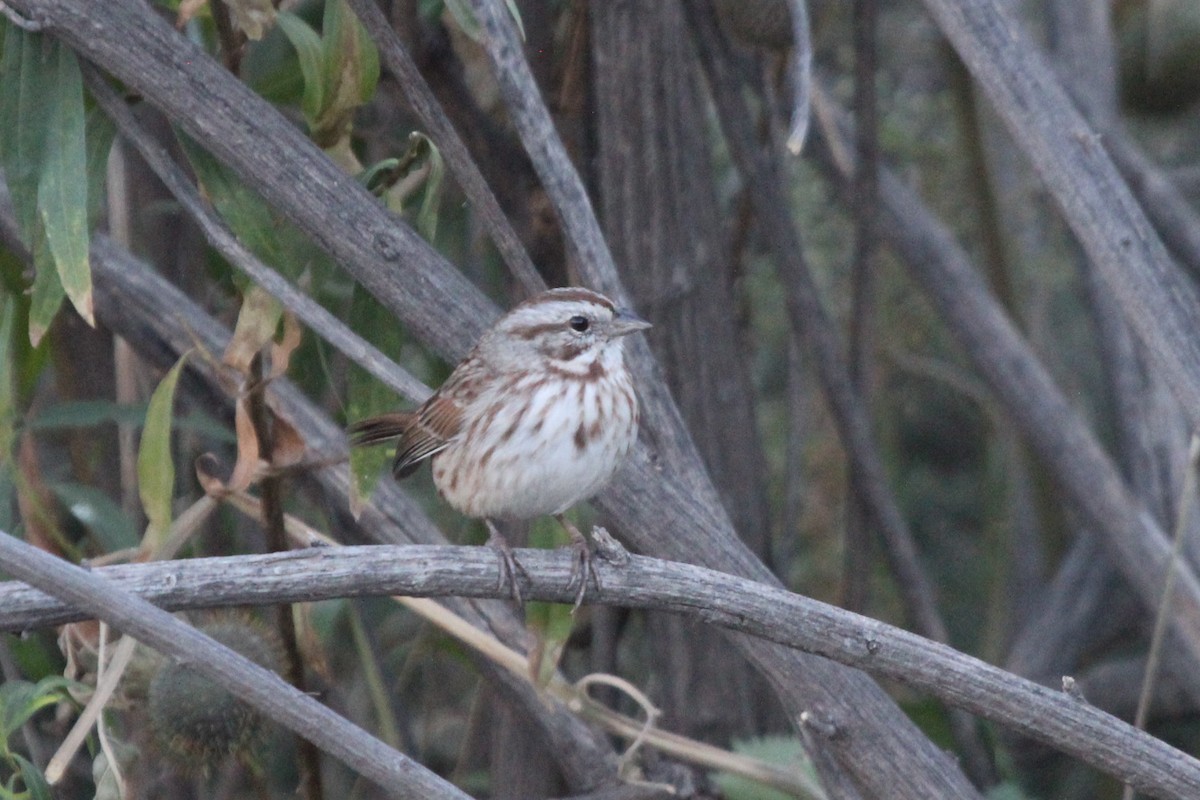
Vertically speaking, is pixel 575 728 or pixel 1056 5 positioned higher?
pixel 1056 5

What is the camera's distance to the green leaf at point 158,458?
3.21 meters

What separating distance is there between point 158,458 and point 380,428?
1.72ft

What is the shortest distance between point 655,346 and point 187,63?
1.66m

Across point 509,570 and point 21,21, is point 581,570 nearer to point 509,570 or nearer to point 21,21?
point 509,570

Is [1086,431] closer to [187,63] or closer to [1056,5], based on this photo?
[1056,5]

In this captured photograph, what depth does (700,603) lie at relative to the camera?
2598mm

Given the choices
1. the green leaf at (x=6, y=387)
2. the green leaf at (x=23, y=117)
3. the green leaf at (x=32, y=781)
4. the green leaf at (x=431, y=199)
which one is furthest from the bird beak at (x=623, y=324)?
the green leaf at (x=32, y=781)

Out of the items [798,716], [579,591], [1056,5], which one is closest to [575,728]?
[798,716]

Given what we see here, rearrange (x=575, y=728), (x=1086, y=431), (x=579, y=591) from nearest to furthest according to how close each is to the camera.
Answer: (x=579, y=591)
(x=575, y=728)
(x=1086, y=431)

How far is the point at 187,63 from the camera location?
9.66ft

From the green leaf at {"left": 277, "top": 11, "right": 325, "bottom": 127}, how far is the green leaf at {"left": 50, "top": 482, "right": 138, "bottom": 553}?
120 centimetres

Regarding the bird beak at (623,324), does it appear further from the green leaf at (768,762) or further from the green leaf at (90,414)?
the green leaf at (90,414)

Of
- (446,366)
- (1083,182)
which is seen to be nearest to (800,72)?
(1083,182)

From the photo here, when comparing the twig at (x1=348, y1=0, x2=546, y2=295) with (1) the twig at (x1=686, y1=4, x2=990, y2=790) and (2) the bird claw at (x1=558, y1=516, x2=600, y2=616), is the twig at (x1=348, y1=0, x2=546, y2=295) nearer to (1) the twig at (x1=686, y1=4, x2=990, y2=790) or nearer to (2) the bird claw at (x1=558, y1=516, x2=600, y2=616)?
(2) the bird claw at (x1=558, y1=516, x2=600, y2=616)
